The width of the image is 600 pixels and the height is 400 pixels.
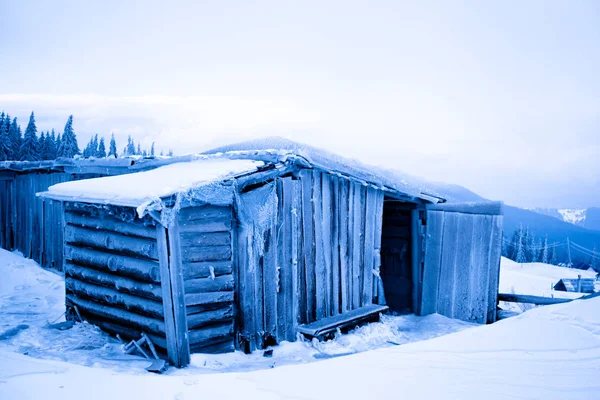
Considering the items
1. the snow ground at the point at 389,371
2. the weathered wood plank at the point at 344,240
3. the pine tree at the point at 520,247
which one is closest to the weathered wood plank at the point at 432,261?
the weathered wood plank at the point at 344,240

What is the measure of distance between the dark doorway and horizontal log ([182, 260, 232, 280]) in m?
5.38

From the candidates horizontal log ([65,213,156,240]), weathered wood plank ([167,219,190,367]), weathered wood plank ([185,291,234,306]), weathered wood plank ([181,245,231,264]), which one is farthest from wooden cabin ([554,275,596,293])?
horizontal log ([65,213,156,240])

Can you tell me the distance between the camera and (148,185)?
20.3 feet

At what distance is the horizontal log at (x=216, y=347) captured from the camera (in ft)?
20.3

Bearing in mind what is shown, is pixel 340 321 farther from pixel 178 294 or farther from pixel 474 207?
pixel 474 207

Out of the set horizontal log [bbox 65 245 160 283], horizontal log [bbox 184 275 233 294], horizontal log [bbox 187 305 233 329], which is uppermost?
horizontal log [bbox 65 245 160 283]

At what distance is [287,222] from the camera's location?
7.36 metres

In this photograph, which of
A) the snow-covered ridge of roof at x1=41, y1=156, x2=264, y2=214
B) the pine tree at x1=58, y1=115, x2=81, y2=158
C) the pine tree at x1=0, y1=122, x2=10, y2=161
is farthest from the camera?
the pine tree at x1=58, y1=115, x2=81, y2=158

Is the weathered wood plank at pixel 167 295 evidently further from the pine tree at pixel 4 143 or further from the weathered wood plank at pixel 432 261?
the pine tree at pixel 4 143

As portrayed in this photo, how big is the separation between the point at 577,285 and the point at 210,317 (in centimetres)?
2947

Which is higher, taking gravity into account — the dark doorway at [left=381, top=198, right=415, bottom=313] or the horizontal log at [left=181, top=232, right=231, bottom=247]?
the horizontal log at [left=181, top=232, right=231, bottom=247]

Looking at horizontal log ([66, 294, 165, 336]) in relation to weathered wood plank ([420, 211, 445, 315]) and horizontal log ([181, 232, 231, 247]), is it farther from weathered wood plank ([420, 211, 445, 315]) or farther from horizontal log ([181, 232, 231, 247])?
weathered wood plank ([420, 211, 445, 315])

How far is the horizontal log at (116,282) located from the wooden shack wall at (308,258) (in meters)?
1.32

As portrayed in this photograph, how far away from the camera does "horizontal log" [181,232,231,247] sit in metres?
6.15
